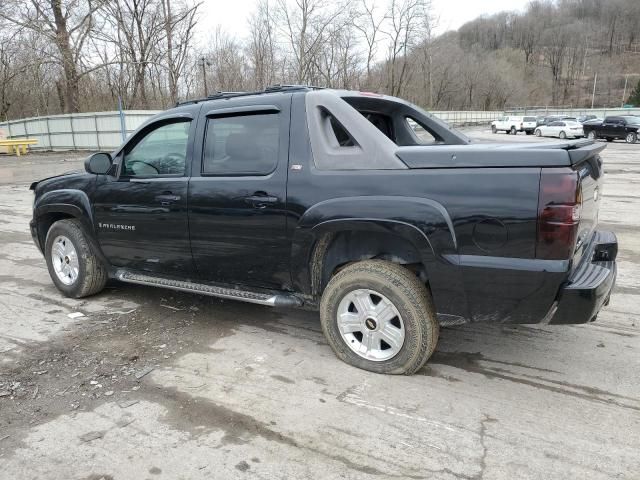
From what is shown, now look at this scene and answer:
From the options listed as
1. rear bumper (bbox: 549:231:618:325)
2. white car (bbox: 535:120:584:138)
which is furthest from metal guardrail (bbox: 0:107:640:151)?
white car (bbox: 535:120:584:138)

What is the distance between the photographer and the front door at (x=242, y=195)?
3695mm

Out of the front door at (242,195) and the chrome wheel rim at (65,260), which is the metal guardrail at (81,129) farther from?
the front door at (242,195)

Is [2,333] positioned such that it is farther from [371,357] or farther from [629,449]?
[629,449]

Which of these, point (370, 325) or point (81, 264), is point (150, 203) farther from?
point (370, 325)

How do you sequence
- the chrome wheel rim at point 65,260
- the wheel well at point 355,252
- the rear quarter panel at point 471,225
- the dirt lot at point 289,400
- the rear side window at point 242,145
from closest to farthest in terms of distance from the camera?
the dirt lot at point 289,400, the rear quarter panel at point 471,225, the wheel well at point 355,252, the rear side window at point 242,145, the chrome wheel rim at point 65,260

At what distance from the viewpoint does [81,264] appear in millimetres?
5012

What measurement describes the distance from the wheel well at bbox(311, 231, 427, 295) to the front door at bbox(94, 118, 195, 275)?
3.79ft

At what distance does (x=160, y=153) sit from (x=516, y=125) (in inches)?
1959

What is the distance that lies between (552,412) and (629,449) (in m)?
0.44

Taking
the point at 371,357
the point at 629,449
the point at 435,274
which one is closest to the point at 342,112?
the point at 435,274

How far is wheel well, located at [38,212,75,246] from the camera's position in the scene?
524 cm

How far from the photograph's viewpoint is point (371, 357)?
11.7 feet

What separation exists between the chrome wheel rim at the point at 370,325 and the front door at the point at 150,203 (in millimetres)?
1453

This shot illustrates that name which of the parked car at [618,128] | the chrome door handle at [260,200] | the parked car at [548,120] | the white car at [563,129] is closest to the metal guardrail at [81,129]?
the chrome door handle at [260,200]
